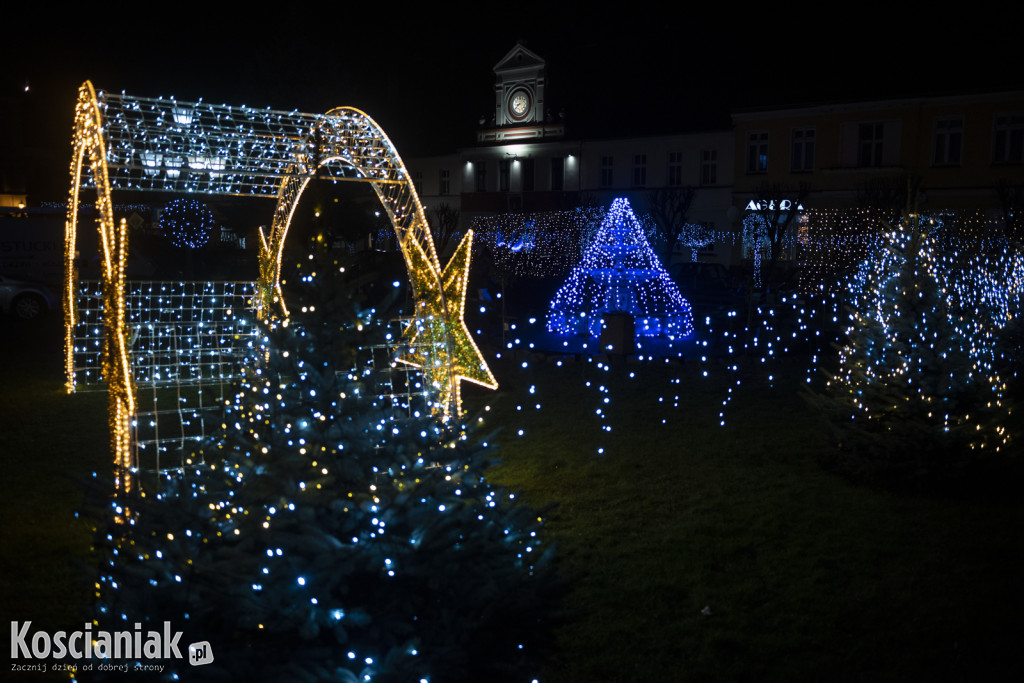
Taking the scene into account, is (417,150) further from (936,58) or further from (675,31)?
(936,58)

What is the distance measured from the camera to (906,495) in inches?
272

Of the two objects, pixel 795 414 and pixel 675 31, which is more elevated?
pixel 675 31

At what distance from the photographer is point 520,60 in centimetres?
3753

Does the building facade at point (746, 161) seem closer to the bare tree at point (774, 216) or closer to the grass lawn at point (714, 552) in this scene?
the bare tree at point (774, 216)

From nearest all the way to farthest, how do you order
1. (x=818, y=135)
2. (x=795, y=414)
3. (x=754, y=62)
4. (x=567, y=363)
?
1. (x=795, y=414)
2. (x=567, y=363)
3. (x=818, y=135)
4. (x=754, y=62)

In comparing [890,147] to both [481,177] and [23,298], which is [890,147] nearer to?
[481,177]

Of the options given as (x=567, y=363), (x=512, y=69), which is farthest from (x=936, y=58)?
(x=567, y=363)

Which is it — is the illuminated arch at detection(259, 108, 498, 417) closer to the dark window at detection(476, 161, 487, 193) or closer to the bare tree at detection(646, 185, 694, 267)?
the bare tree at detection(646, 185, 694, 267)

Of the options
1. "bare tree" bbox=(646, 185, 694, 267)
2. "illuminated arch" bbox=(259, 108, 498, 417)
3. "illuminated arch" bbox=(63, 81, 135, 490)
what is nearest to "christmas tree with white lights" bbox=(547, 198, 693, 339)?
"illuminated arch" bbox=(259, 108, 498, 417)

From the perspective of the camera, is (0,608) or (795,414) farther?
(795,414)

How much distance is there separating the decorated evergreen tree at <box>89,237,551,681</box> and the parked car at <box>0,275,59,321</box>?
60.3 feet

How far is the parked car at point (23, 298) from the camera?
1912cm

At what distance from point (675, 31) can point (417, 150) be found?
15.1 m

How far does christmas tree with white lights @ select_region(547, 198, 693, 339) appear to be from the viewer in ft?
52.4
